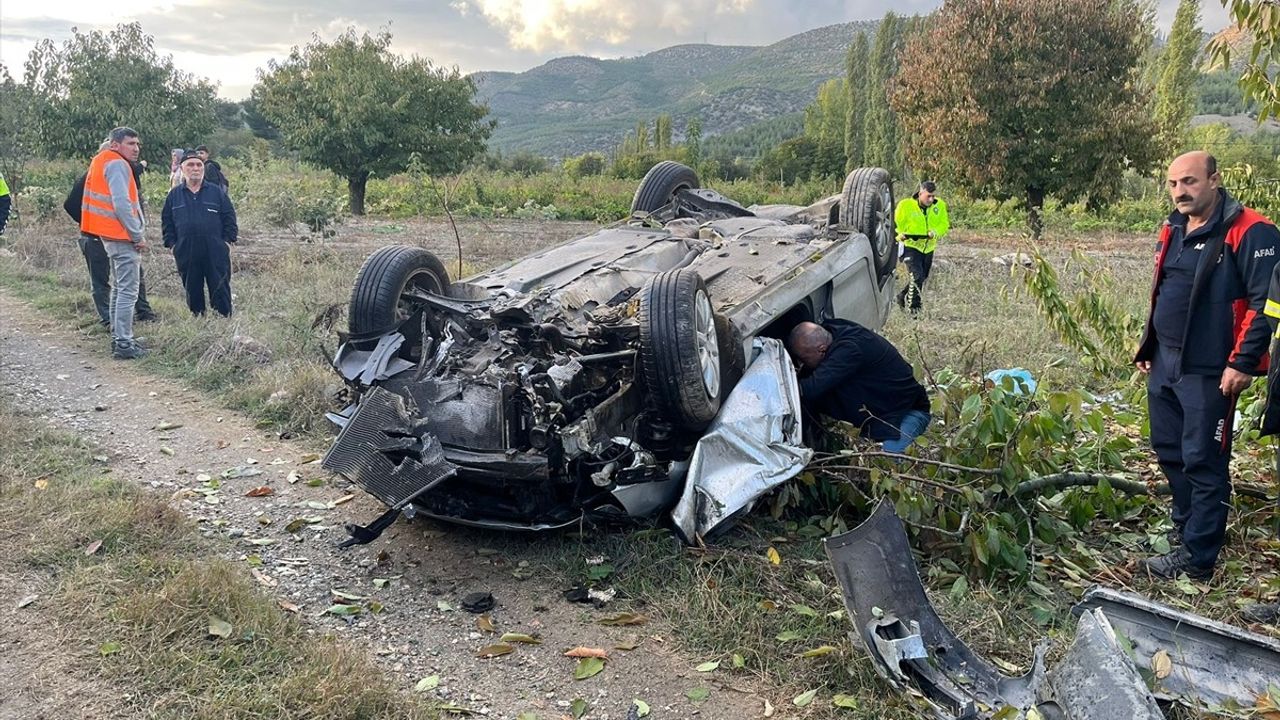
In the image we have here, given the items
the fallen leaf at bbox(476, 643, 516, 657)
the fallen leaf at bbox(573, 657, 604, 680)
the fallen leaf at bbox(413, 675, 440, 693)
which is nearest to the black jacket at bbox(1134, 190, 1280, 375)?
the fallen leaf at bbox(573, 657, 604, 680)

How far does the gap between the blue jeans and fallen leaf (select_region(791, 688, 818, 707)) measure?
1.76 meters

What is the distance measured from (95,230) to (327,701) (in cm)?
579

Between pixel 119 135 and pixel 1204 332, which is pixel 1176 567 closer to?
pixel 1204 332

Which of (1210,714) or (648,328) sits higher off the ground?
(648,328)

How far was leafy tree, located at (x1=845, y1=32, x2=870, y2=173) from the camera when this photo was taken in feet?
121

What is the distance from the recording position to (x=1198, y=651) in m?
3.08

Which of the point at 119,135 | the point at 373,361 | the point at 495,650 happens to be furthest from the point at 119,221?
the point at 495,650

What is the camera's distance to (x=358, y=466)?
398cm

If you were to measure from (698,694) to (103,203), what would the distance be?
6351 millimetres

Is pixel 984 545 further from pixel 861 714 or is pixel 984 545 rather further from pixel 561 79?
pixel 561 79

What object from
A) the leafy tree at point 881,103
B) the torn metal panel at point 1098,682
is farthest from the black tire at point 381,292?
the leafy tree at point 881,103

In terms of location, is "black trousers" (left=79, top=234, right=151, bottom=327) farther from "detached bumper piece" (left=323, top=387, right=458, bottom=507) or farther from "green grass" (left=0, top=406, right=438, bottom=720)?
"detached bumper piece" (left=323, top=387, right=458, bottom=507)

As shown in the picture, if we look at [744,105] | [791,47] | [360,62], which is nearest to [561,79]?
[791,47]

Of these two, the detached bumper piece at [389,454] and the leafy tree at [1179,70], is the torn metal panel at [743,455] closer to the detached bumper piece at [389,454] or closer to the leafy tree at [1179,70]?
the detached bumper piece at [389,454]
